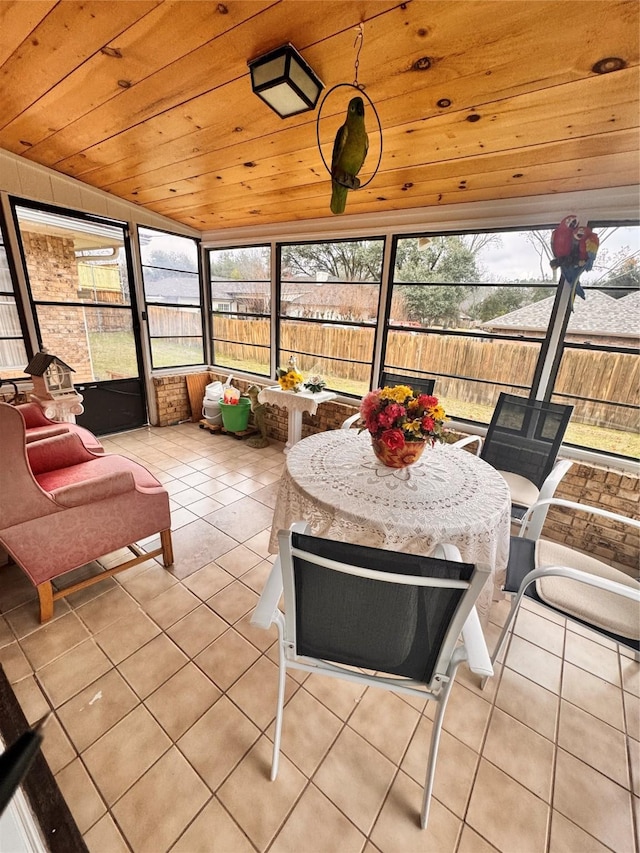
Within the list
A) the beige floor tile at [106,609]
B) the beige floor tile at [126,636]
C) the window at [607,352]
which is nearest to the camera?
the beige floor tile at [126,636]

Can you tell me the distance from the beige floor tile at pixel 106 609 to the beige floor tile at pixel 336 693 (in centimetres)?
98

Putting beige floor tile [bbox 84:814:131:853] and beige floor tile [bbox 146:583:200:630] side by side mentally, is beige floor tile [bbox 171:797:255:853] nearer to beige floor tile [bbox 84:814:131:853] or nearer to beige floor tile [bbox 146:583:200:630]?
beige floor tile [bbox 84:814:131:853]

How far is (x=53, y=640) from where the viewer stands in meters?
1.61

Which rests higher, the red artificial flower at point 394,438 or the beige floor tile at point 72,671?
the red artificial flower at point 394,438

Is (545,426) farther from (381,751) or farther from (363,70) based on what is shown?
(363,70)

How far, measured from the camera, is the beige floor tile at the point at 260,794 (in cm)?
108

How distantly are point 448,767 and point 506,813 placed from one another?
0.19 metres

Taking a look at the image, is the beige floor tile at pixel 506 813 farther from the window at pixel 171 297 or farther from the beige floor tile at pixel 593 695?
the window at pixel 171 297

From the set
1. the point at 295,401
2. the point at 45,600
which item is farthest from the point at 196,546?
the point at 295,401

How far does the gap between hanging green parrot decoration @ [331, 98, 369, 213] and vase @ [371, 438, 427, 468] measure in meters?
1.06

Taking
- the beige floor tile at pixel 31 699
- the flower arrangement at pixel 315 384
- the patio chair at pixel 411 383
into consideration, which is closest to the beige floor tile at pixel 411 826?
the beige floor tile at pixel 31 699

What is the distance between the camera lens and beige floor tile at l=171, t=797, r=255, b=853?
1031 millimetres

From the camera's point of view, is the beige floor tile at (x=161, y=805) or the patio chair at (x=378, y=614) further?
the beige floor tile at (x=161, y=805)

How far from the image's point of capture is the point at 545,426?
6.97 feet
